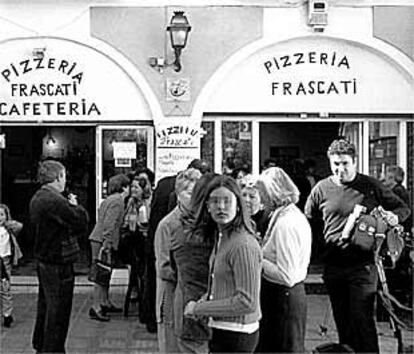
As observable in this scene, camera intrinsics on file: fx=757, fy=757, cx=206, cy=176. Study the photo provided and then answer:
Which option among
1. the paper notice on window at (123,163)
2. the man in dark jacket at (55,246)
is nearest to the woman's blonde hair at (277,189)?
the man in dark jacket at (55,246)

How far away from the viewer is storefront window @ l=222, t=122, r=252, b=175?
9.69 meters

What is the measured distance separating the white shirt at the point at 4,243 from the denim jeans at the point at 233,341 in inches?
164

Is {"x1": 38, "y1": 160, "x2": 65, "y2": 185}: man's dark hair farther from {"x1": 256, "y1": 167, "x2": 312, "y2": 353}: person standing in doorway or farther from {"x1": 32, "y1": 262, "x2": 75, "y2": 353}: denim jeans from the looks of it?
{"x1": 256, "y1": 167, "x2": 312, "y2": 353}: person standing in doorway

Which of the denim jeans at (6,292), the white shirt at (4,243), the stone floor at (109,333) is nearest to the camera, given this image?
the stone floor at (109,333)

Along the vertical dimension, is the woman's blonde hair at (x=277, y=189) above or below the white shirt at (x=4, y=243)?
above

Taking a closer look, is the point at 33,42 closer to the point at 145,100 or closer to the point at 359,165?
the point at 145,100

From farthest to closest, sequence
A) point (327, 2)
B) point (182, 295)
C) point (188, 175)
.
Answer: point (327, 2) → point (188, 175) → point (182, 295)

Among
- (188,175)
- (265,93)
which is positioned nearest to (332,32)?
(265,93)

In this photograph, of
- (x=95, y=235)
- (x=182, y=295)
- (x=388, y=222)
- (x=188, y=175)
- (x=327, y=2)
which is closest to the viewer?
(x=182, y=295)

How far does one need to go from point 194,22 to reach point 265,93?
49.2 inches

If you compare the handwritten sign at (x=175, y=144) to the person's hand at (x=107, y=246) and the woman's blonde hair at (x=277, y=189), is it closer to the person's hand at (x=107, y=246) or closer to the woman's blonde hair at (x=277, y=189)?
the person's hand at (x=107, y=246)

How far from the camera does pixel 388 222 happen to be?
560 centimetres

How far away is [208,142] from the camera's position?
9.74 meters

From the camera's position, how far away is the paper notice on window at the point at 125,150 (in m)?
9.72
